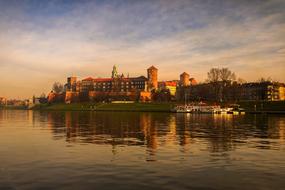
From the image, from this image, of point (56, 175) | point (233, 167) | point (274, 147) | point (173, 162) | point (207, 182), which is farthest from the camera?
point (274, 147)

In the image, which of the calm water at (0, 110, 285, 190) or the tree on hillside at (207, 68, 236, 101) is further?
the tree on hillside at (207, 68, 236, 101)

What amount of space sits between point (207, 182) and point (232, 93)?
504ft

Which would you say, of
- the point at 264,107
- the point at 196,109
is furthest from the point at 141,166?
the point at 264,107

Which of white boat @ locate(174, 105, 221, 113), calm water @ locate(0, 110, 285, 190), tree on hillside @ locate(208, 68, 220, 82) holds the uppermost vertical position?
tree on hillside @ locate(208, 68, 220, 82)

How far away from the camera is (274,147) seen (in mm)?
29406

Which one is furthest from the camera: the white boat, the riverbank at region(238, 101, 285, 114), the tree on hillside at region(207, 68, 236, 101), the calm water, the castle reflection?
the tree on hillside at region(207, 68, 236, 101)

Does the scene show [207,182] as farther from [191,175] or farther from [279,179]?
[279,179]

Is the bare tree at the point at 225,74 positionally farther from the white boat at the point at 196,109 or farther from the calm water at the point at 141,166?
the calm water at the point at 141,166

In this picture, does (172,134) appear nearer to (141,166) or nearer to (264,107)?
(141,166)

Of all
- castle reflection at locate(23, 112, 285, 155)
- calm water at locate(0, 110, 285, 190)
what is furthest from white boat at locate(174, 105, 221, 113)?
calm water at locate(0, 110, 285, 190)

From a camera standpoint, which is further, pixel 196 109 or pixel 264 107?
pixel 196 109

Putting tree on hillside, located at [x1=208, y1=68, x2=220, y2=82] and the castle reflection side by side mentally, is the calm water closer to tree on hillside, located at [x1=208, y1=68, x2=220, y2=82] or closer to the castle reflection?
the castle reflection

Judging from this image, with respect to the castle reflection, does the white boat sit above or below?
above

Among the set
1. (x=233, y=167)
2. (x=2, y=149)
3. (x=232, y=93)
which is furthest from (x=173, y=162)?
(x=232, y=93)
